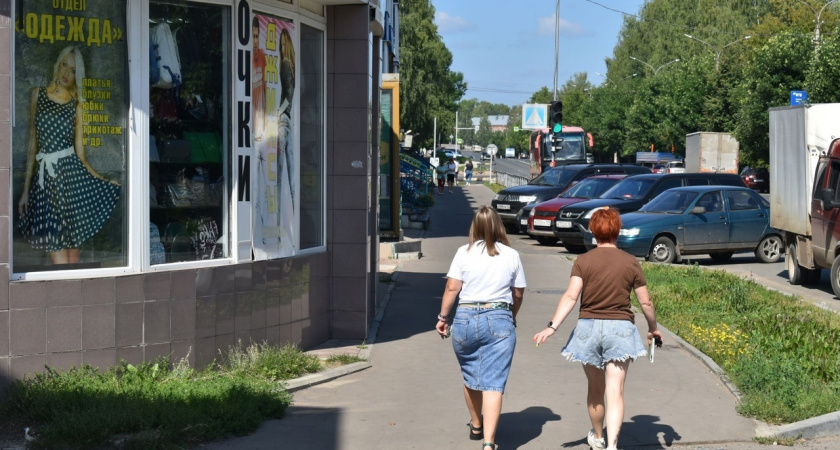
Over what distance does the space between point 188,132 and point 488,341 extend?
10.7 ft

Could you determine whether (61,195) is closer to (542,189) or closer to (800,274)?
(800,274)

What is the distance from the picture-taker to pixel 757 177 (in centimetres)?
5572

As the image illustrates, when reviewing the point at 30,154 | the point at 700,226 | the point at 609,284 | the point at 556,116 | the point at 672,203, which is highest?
the point at 556,116

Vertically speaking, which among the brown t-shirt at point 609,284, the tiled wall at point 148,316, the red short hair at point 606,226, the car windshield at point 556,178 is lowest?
the tiled wall at point 148,316

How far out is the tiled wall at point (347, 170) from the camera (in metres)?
9.89

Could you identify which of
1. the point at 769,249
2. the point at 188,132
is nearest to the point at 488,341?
the point at 188,132

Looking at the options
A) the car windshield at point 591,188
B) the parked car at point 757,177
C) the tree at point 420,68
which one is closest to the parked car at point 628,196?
the car windshield at point 591,188

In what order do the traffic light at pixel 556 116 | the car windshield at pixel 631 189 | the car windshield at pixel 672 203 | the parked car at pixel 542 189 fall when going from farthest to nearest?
the traffic light at pixel 556 116 → the parked car at pixel 542 189 → the car windshield at pixel 631 189 → the car windshield at pixel 672 203

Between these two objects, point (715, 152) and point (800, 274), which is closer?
point (800, 274)

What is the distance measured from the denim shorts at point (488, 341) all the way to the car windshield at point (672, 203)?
45.3 ft

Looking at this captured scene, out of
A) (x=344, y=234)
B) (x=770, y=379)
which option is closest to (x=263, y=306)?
(x=344, y=234)

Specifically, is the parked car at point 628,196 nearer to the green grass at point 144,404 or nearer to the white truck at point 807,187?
the white truck at point 807,187

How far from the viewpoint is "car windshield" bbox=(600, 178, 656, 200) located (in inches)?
872

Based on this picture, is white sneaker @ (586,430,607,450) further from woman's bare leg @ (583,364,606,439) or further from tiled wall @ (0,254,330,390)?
tiled wall @ (0,254,330,390)
